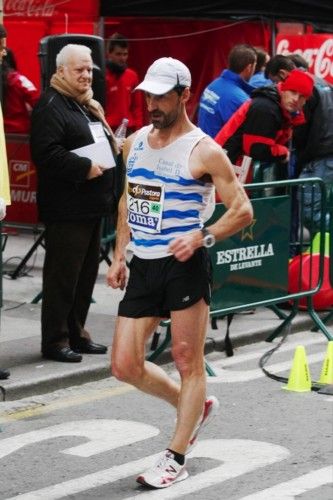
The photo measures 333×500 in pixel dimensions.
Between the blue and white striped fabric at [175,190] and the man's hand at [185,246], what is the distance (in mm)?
235

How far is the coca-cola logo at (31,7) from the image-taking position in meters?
14.1

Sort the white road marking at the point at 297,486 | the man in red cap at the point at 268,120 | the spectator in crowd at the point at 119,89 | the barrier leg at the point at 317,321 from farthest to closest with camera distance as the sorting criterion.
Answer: the spectator in crowd at the point at 119,89, the man in red cap at the point at 268,120, the barrier leg at the point at 317,321, the white road marking at the point at 297,486

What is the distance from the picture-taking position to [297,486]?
624cm

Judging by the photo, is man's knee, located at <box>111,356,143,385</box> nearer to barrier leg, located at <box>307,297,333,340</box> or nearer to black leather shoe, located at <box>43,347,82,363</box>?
black leather shoe, located at <box>43,347,82,363</box>

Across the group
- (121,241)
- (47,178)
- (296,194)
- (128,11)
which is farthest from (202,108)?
(121,241)

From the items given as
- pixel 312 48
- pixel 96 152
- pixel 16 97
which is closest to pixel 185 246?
pixel 96 152

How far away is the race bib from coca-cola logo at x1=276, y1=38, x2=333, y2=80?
877 cm

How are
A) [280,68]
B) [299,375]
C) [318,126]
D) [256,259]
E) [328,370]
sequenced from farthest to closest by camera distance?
[280,68]
[318,126]
[256,259]
[328,370]
[299,375]

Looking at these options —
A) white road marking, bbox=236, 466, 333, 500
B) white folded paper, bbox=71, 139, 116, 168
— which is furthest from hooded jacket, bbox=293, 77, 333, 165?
white road marking, bbox=236, 466, 333, 500

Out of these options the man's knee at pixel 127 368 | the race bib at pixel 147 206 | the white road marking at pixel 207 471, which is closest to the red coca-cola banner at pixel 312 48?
the white road marking at pixel 207 471

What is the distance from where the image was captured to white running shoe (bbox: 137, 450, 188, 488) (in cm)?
623

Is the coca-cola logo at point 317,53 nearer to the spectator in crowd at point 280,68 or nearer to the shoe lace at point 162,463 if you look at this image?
the spectator in crowd at point 280,68

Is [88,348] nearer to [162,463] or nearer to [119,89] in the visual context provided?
[162,463]

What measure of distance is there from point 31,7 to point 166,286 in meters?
8.62
